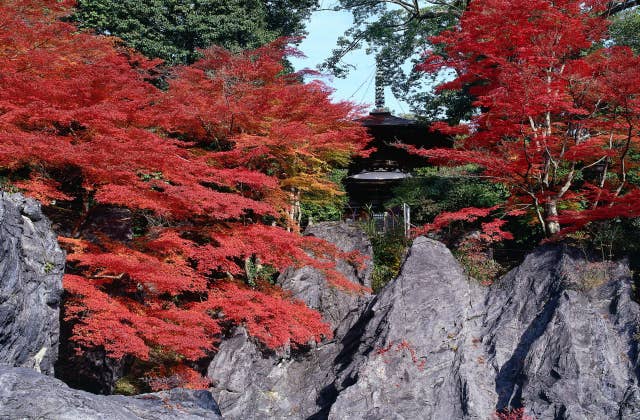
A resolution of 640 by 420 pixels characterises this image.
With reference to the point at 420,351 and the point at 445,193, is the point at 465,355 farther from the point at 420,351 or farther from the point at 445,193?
the point at 445,193

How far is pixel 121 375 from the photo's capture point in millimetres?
11930

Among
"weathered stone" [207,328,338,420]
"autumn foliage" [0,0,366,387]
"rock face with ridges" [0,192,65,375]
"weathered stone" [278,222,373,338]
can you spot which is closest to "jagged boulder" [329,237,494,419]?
"weathered stone" [207,328,338,420]

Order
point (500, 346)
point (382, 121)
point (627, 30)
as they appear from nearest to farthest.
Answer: point (500, 346), point (627, 30), point (382, 121)

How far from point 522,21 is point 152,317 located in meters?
10.1

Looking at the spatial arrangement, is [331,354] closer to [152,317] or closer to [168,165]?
[152,317]

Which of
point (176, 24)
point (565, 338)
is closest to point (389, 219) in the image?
point (565, 338)

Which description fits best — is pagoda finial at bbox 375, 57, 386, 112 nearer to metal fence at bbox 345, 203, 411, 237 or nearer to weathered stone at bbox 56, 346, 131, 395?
metal fence at bbox 345, 203, 411, 237

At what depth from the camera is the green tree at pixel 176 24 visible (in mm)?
18922

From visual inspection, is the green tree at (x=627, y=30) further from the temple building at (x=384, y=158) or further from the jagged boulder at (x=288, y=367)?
the jagged boulder at (x=288, y=367)

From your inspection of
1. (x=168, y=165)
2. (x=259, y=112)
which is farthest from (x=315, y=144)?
(x=168, y=165)

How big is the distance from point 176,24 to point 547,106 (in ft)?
44.7

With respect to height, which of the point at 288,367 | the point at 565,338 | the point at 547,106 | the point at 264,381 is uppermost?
the point at 547,106

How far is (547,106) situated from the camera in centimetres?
1145

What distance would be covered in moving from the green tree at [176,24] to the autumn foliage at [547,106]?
8.59 metres
